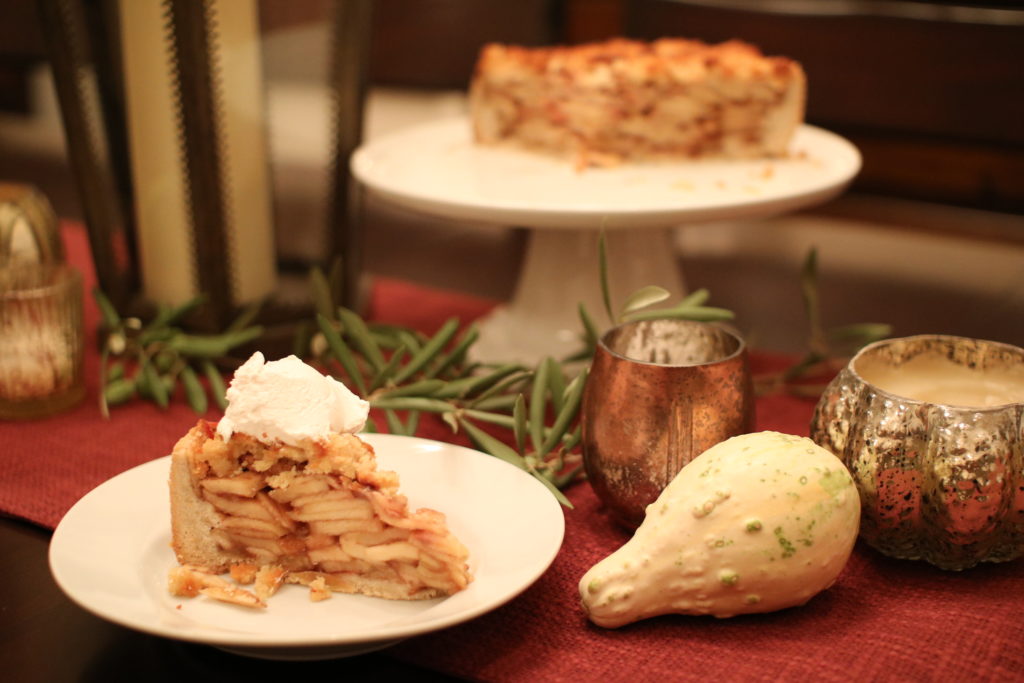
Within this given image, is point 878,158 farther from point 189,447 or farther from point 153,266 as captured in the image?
point 189,447

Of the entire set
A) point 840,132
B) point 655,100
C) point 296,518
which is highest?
point 655,100

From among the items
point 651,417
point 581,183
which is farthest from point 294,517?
point 581,183

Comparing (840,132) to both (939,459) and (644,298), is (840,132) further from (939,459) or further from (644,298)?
(939,459)

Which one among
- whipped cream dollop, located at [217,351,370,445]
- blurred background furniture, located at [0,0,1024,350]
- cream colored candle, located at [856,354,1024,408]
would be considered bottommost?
blurred background furniture, located at [0,0,1024,350]

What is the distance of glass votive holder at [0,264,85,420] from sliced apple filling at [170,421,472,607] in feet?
1.08

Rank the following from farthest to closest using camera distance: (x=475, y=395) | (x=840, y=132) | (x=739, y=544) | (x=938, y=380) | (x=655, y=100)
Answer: (x=840, y=132)
(x=655, y=100)
(x=475, y=395)
(x=938, y=380)
(x=739, y=544)

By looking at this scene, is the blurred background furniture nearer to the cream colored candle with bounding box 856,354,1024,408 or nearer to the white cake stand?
the white cake stand

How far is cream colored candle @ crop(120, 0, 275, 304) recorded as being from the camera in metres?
0.93

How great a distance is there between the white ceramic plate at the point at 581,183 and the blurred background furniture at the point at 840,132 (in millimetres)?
130

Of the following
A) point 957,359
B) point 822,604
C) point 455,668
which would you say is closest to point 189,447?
point 455,668

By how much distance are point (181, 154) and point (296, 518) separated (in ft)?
1.50

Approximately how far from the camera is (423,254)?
1481mm

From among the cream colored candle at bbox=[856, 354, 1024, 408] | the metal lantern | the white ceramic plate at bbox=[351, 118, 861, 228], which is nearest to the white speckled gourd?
the cream colored candle at bbox=[856, 354, 1024, 408]

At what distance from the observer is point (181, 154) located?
934 mm
